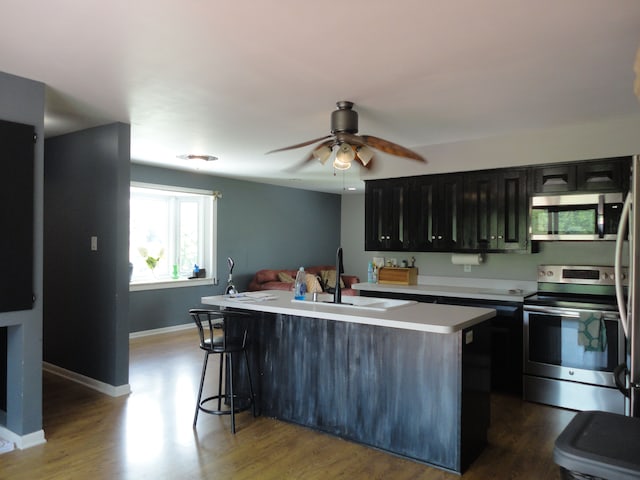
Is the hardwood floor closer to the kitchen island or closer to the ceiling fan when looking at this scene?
the kitchen island

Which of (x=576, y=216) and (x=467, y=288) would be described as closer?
(x=576, y=216)

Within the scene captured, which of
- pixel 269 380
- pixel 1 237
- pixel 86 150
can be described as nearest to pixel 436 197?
pixel 269 380

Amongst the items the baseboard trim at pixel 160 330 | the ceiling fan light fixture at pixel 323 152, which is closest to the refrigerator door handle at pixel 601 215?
the ceiling fan light fixture at pixel 323 152

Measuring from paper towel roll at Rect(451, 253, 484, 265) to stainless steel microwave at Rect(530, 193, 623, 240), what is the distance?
24.8 inches

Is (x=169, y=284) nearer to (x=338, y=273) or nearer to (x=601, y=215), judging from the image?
(x=338, y=273)

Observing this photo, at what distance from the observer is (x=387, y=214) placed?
528 cm

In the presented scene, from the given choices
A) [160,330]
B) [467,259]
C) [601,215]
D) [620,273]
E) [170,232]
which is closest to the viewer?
[620,273]

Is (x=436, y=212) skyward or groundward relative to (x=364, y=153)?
groundward

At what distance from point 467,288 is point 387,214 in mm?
1193

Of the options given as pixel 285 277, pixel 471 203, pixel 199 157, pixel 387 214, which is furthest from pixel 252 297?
pixel 285 277

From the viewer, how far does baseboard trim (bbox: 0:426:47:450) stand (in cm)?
299

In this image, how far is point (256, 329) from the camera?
11.6 feet

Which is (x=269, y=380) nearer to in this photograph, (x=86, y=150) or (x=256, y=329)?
(x=256, y=329)

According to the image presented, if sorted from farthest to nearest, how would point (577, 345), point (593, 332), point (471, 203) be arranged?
point (471, 203) < point (577, 345) < point (593, 332)
